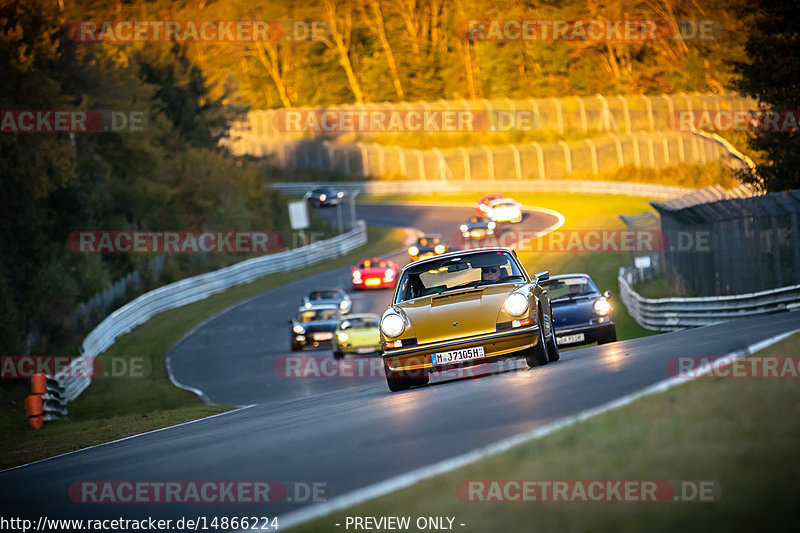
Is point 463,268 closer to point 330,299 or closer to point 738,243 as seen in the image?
point 738,243

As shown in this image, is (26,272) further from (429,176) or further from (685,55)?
(685,55)

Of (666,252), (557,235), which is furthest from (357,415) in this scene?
(557,235)

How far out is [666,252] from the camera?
94.1 feet

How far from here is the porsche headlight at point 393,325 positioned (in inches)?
464

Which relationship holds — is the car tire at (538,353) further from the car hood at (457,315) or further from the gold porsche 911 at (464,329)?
the car hood at (457,315)

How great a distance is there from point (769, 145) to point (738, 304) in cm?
1024

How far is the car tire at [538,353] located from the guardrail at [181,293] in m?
11.8

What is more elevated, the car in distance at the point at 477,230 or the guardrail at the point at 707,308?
the car in distance at the point at 477,230

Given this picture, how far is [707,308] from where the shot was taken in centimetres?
2145
